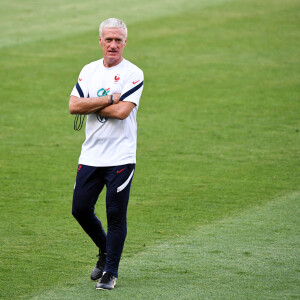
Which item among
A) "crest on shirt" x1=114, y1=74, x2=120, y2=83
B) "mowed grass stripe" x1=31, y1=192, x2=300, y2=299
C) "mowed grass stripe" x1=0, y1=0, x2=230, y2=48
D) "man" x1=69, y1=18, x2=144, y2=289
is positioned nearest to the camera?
"mowed grass stripe" x1=31, y1=192, x2=300, y2=299

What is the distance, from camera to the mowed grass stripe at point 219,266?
618 cm

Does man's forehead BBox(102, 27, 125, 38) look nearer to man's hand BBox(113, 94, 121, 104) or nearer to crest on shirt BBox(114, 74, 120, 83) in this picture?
crest on shirt BBox(114, 74, 120, 83)

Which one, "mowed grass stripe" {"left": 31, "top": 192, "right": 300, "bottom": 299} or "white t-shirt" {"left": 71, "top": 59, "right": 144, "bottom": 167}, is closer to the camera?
"mowed grass stripe" {"left": 31, "top": 192, "right": 300, "bottom": 299}

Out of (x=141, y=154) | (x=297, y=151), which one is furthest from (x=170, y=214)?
(x=297, y=151)

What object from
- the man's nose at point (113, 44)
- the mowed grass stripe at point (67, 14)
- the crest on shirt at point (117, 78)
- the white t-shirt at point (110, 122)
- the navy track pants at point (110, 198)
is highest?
the mowed grass stripe at point (67, 14)

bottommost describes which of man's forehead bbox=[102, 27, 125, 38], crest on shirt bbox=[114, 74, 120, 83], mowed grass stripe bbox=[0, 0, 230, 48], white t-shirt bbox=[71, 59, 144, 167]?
white t-shirt bbox=[71, 59, 144, 167]

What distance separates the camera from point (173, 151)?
42.4 ft

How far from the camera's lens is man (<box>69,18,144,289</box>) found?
628 cm

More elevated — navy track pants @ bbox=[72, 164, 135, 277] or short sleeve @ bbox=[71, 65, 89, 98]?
short sleeve @ bbox=[71, 65, 89, 98]

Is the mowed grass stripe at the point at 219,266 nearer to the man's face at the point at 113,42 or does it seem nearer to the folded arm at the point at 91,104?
the folded arm at the point at 91,104

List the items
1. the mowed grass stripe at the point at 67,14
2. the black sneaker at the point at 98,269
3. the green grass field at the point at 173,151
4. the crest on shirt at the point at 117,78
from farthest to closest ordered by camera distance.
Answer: the mowed grass stripe at the point at 67,14
the green grass field at the point at 173,151
the black sneaker at the point at 98,269
the crest on shirt at the point at 117,78

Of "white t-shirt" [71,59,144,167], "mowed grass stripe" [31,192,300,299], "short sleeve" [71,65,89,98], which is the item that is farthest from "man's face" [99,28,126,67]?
"mowed grass stripe" [31,192,300,299]

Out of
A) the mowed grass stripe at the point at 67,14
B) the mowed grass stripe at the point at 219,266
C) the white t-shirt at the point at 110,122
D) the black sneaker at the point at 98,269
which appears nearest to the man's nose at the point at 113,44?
the white t-shirt at the point at 110,122

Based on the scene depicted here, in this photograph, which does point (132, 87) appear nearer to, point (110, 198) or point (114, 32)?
point (114, 32)
